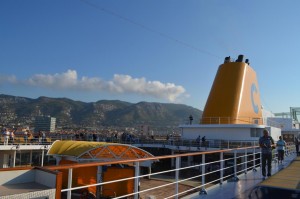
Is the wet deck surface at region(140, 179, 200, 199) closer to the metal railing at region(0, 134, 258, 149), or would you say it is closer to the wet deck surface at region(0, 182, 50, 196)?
the metal railing at region(0, 134, 258, 149)

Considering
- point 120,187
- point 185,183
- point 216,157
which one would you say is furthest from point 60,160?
point 216,157

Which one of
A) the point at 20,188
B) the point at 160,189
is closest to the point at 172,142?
the point at 160,189

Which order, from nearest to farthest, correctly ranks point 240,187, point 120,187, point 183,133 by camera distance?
point 240,187, point 120,187, point 183,133

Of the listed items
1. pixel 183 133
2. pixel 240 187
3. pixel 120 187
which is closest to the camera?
pixel 240 187

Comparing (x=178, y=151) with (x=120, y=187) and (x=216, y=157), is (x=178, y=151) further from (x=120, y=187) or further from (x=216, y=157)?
(x=120, y=187)

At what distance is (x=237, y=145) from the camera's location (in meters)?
20.3

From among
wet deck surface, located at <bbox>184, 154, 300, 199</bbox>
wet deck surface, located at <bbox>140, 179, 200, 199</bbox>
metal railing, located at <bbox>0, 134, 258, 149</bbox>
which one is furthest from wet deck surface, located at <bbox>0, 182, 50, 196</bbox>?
metal railing, located at <bbox>0, 134, 258, 149</bbox>

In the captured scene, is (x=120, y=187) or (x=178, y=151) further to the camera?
(x=178, y=151)

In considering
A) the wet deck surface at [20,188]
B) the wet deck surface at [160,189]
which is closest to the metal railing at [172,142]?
the wet deck surface at [160,189]

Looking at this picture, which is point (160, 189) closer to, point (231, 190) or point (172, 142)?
point (172, 142)

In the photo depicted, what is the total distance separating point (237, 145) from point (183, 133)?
4656mm

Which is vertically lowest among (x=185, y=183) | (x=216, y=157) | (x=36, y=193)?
(x=185, y=183)

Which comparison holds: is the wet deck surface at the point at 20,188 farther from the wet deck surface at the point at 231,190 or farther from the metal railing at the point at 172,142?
the metal railing at the point at 172,142

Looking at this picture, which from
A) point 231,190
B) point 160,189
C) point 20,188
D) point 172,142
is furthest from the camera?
point 172,142
